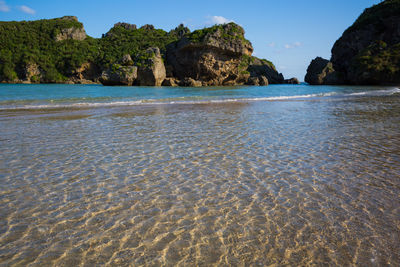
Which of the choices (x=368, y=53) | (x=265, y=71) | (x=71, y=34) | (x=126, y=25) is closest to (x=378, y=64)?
(x=368, y=53)

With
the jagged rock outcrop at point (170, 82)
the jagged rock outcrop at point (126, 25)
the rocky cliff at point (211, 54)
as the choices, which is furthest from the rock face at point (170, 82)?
the jagged rock outcrop at point (126, 25)

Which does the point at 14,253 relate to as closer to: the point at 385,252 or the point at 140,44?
the point at 385,252

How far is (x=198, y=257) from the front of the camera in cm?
232

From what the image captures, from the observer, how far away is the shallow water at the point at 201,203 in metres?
2.38

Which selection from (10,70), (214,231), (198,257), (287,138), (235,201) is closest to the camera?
(198,257)

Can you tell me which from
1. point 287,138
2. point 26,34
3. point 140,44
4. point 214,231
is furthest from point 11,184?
point 26,34

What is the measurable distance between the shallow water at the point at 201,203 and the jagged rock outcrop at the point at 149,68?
51.4m

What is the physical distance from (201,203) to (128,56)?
199 ft

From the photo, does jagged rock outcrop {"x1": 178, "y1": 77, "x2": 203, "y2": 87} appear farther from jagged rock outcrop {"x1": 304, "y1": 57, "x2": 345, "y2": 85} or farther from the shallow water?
the shallow water

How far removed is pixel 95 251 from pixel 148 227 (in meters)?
0.56

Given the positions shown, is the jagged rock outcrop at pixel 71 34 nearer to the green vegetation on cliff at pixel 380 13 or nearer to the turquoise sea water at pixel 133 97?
the turquoise sea water at pixel 133 97

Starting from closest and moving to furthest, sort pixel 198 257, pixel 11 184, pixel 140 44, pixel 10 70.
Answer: pixel 198 257, pixel 11 184, pixel 10 70, pixel 140 44

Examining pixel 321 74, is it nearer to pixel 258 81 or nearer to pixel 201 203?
pixel 258 81

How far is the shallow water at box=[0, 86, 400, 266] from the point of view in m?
2.38
